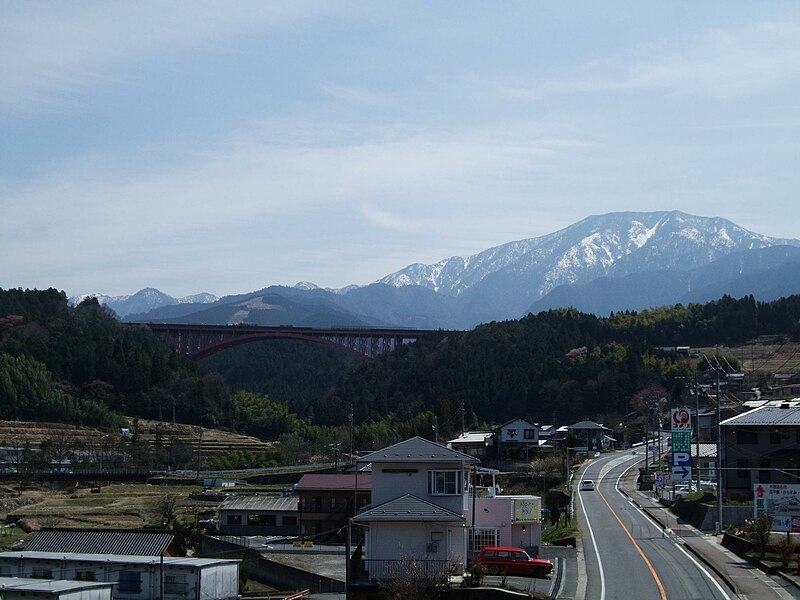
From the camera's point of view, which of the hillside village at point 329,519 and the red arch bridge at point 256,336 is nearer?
the hillside village at point 329,519

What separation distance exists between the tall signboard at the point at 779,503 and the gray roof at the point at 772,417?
7.76 metres

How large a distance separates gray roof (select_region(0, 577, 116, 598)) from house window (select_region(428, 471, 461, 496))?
882cm

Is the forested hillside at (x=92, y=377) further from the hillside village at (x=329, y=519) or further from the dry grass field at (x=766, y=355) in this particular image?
the dry grass field at (x=766, y=355)

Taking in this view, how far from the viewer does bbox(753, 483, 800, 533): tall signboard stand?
33406mm

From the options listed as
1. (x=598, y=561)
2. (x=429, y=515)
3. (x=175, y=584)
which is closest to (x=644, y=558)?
(x=598, y=561)

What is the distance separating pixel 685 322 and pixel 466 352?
27617mm

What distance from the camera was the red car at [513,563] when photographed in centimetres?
2838

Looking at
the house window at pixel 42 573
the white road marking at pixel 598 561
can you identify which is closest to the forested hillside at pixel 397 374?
the white road marking at pixel 598 561

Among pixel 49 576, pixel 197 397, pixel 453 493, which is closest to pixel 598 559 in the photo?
pixel 453 493

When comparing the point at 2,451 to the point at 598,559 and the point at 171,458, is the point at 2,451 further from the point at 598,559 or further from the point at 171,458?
the point at 598,559

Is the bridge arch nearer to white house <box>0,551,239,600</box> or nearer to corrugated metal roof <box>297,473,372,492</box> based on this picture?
corrugated metal roof <box>297,473,372,492</box>

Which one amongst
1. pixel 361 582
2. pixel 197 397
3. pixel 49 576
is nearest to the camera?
pixel 361 582

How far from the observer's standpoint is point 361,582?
1086 inches

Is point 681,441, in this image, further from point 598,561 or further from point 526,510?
point 598,561
